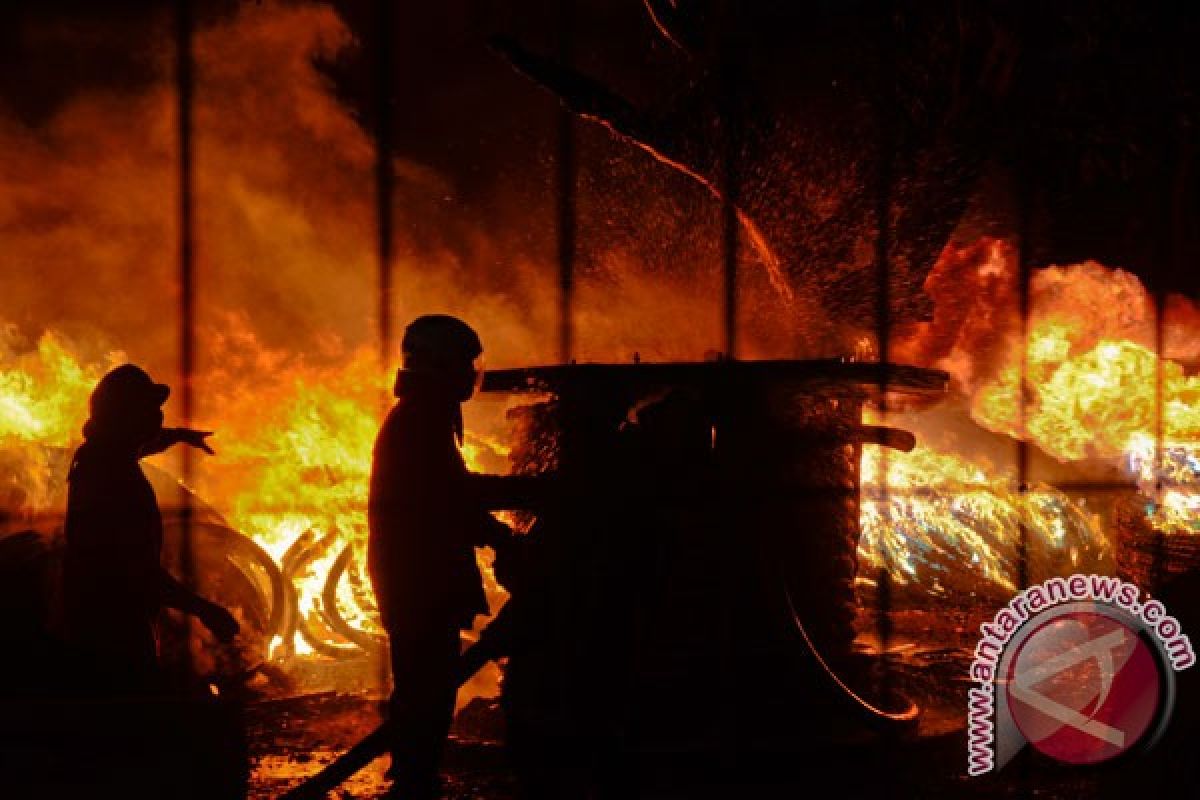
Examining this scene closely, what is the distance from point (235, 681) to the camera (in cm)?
686

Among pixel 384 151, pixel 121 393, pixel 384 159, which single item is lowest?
pixel 121 393

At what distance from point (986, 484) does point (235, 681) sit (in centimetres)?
741

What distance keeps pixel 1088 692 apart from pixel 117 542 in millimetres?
5197

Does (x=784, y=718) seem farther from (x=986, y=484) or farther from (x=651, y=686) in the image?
(x=986, y=484)

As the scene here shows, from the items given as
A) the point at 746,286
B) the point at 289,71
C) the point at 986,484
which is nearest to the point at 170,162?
the point at 289,71

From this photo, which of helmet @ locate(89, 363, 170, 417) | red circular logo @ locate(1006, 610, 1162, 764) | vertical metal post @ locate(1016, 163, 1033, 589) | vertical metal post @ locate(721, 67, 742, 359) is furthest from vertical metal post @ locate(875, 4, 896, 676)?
helmet @ locate(89, 363, 170, 417)

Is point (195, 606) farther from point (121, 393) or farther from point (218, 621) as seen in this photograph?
point (121, 393)

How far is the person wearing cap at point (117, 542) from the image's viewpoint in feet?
13.6

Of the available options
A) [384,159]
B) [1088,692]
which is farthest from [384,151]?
[1088,692]

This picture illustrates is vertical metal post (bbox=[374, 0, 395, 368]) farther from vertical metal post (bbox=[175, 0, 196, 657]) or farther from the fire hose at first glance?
the fire hose

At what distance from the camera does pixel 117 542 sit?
4.23m

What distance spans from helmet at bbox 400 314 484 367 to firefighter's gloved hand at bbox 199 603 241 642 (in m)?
1.47

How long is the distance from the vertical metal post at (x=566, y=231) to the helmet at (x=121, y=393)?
18.6 ft

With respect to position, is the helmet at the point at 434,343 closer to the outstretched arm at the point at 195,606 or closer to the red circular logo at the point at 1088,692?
the outstretched arm at the point at 195,606
